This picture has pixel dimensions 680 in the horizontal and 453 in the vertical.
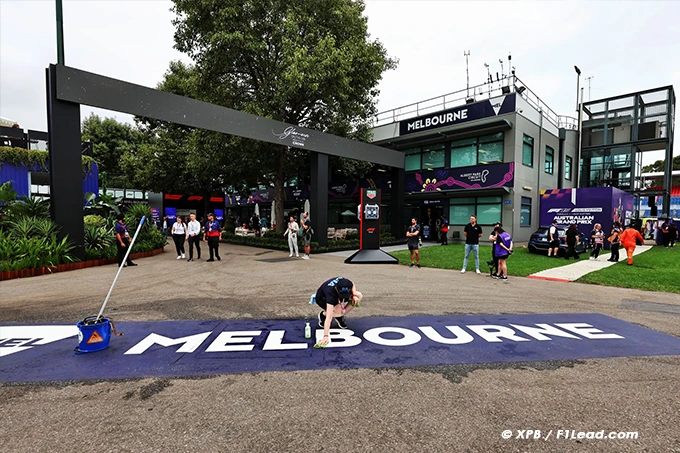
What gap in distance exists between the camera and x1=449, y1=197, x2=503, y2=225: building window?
66.0ft

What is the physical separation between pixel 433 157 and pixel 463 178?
305 centimetres

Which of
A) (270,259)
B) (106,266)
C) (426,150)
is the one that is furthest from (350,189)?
(106,266)

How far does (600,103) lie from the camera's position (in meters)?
24.5

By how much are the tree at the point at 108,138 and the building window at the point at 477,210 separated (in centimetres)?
3097

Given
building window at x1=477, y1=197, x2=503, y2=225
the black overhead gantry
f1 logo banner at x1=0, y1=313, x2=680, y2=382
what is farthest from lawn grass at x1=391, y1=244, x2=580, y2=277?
the black overhead gantry

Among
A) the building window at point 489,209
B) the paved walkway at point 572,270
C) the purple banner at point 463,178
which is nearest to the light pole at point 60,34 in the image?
the paved walkway at point 572,270

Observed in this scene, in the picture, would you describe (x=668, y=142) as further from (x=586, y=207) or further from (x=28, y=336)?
(x=28, y=336)

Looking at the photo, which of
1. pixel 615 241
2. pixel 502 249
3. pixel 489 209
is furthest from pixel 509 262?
pixel 489 209

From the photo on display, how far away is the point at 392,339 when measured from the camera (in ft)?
14.8

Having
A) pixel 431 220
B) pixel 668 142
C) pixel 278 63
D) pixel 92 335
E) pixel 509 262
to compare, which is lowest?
pixel 509 262

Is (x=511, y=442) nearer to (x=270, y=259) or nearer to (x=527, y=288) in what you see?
(x=527, y=288)

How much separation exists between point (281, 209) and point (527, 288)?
14.2 meters

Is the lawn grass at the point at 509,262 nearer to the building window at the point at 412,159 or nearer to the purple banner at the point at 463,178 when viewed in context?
the purple banner at the point at 463,178

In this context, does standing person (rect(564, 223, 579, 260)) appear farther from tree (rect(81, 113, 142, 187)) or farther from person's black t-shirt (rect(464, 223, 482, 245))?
tree (rect(81, 113, 142, 187))
